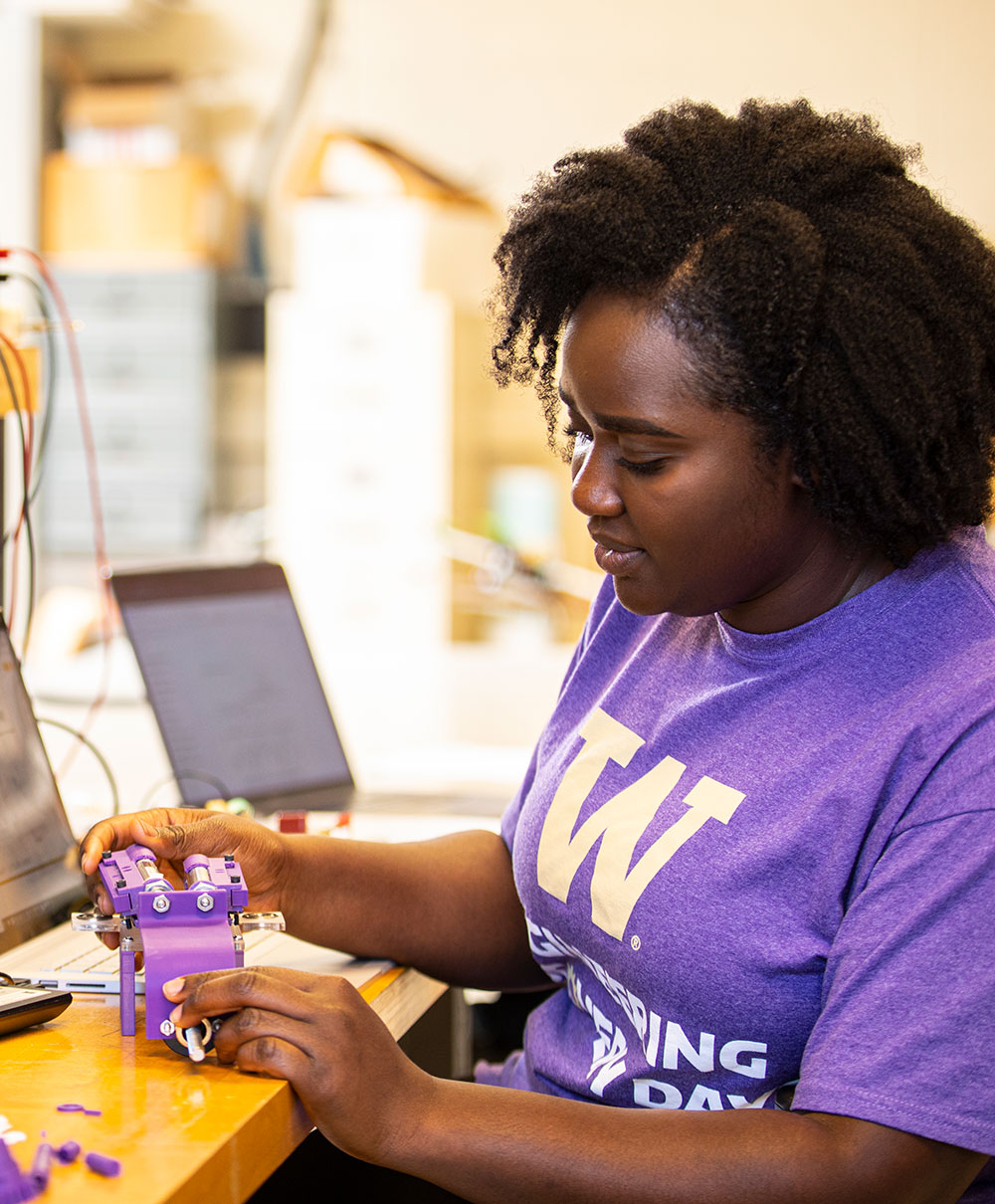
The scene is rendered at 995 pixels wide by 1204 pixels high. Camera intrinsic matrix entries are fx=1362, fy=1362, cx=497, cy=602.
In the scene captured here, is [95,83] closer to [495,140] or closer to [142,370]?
[142,370]

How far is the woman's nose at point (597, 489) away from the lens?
84 cm

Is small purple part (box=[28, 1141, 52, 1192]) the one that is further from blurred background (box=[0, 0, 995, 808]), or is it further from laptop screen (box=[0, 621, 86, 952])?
blurred background (box=[0, 0, 995, 808])

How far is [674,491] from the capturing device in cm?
81

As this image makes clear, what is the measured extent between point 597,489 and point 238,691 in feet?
2.57

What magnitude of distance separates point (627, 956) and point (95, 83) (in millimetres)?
4468

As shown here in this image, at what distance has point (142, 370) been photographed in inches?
181

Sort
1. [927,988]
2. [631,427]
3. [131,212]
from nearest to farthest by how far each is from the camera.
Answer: [927,988], [631,427], [131,212]

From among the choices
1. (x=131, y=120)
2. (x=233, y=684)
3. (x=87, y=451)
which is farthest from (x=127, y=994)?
(x=131, y=120)

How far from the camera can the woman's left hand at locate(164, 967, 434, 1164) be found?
2.38 feet

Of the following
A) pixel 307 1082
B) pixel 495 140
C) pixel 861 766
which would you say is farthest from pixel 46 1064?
pixel 495 140

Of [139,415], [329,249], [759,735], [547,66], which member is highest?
[547,66]

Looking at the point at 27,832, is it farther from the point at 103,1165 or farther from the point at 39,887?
the point at 103,1165

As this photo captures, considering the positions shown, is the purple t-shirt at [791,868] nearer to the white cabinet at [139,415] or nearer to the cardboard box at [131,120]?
the white cabinet at [139,415]

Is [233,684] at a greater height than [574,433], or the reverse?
[574,433]
